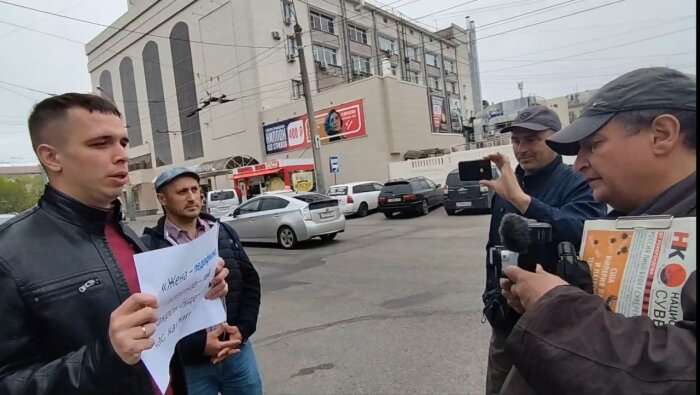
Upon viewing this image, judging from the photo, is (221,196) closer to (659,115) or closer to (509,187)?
(509,187)

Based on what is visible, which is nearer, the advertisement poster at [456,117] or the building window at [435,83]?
the advertisement poster at [456,117]

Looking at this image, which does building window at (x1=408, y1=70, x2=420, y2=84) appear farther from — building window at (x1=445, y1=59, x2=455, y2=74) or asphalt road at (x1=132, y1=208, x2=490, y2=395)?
asphalt road at (x1=132, y1=208, x2=490, y2=395)

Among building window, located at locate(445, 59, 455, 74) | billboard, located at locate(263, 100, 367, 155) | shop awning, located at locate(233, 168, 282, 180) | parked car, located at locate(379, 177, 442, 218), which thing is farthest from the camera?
building window, located at locate(445, 59, 455, 74)

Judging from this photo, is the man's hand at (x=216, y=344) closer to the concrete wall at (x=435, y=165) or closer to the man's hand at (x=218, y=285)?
the man's hand at (x=218, y=285)

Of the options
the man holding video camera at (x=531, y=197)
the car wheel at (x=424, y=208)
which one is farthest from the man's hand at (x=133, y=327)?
the car wheel at (x=424, y=208)

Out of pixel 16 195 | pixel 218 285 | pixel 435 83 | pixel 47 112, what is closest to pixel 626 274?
pixel 218 285

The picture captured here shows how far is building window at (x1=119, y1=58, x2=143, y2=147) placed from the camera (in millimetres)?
45819

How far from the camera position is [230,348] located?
226 cm

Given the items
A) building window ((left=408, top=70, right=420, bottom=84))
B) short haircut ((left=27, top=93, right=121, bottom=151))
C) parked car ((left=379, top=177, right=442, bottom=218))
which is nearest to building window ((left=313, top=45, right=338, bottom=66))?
building window ((left=408, top=70, right=420, bottom=84))

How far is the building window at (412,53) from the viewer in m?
46.3

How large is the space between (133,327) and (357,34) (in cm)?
4200

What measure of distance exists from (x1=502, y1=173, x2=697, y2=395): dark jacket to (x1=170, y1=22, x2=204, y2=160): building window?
3973 centimetres

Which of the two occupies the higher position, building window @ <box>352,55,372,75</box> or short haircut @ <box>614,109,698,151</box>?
building window @ <box>352,55,372,75</box>

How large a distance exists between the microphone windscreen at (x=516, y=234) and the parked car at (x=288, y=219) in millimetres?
9691
